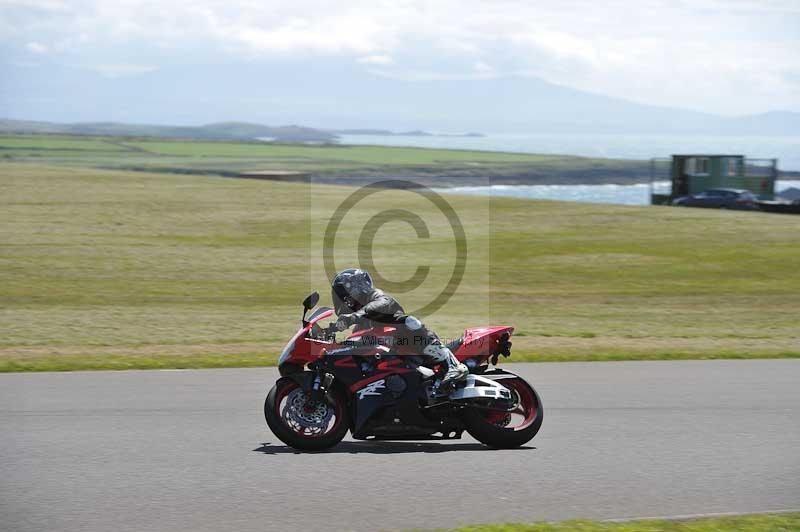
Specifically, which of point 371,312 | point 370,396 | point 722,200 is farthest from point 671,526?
point 722,200

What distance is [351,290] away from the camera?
8.69 meters

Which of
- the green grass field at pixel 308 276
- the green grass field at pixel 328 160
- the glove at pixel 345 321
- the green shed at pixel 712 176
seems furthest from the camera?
the green grass field at pixel 328 160

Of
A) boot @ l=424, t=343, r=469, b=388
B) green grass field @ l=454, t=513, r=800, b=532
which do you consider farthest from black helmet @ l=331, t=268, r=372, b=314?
green grass field @ l=454, t=513, r=800, b=532

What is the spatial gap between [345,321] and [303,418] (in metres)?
0.87

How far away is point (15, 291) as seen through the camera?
22453 mm

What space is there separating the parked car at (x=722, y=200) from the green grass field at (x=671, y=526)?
47.2 m

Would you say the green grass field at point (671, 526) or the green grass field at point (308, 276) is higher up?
the green grass field at point (671, 526)

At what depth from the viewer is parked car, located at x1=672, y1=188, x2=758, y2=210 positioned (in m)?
51.8

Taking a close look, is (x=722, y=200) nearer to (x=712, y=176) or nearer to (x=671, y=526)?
(x=712, y=176)

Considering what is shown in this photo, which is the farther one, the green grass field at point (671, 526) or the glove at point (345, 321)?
the glove at point (345, 321)

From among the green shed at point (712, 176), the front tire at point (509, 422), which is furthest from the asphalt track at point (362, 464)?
the green shed at point (712, 176)

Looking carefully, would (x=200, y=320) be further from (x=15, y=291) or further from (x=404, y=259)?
(x=404, y=259)

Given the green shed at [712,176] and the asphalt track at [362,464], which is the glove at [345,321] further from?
the green shed at [712,176]

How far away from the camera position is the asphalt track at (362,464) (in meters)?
6.96
